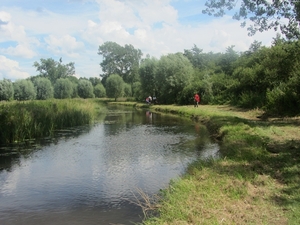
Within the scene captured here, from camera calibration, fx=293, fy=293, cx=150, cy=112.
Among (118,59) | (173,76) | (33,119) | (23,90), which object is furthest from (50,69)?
(33,119)

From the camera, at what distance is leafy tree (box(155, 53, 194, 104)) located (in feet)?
150

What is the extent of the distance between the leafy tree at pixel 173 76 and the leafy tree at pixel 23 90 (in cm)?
2542

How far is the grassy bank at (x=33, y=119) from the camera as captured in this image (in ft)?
56.5

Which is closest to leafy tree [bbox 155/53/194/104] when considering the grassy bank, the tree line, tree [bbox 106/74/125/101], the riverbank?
the tree line

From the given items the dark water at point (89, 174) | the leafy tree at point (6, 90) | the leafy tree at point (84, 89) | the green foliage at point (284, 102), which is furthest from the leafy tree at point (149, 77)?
the dark water at point (89, 174)

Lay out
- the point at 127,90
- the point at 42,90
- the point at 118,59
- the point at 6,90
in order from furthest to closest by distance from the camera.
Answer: the point at 118,59, the point at 127,90, the point at 42,90, the point at 6,90

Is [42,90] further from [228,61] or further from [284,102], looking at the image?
[284,102]

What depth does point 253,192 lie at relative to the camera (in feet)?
23.6

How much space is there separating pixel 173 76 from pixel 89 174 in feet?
120

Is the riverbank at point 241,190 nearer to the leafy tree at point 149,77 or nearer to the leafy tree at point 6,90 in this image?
the leafy tree at point 149,77

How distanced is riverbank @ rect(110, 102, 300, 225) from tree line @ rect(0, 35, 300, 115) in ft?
34.0

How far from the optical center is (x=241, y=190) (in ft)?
23.6

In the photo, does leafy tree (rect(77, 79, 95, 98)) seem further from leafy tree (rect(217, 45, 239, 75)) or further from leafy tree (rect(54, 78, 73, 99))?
leafy tree (rect(217, 45, 239, 75))

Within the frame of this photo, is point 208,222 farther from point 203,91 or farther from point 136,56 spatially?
point 136,56
